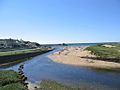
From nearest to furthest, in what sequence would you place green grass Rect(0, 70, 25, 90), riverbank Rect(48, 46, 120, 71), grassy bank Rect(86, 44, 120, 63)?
green grass Rect(0, 70, 25, 90) < riverbank Rect(48, 46, 120, 71) < grassy bank Rect(86, 44, 120, 63)

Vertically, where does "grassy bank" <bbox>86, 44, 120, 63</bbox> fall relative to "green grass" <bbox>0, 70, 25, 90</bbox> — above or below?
above

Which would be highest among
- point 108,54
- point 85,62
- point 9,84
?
point 108,54

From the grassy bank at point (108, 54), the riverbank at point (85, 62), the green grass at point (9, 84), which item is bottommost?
the riverbank at point (85, 62)

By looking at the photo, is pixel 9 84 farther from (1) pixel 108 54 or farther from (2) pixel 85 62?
(1) pixel 108 54

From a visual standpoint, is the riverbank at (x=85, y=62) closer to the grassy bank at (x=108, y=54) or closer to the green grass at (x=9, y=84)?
the grassy bank at (x=108, y=54)

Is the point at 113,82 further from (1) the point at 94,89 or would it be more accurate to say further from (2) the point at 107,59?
(2) the point at 107,59

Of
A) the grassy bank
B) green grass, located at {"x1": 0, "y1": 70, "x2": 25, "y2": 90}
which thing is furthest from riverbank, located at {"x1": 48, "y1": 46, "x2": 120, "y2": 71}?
green grass, located at {"x1": 0, "y1": 70, "x2": 25, "y2": 90}


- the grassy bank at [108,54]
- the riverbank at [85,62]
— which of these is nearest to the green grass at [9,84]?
the riverbank at [85,62]

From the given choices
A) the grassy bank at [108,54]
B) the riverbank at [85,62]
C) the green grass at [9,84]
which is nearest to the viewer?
the green grass at [9,84]

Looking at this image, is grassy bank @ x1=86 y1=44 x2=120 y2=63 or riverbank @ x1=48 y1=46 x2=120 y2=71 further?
grassy bank @ x1=86 y1=44 x2=120 y2=63

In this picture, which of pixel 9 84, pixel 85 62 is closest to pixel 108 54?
pixel 85 62

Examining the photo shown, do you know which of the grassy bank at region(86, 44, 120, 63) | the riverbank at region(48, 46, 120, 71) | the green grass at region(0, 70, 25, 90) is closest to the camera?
the green grass at region(0, 70, 25, 90)

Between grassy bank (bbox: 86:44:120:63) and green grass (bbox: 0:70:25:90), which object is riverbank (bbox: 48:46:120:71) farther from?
green grass (bbox: 0:70:25:90)

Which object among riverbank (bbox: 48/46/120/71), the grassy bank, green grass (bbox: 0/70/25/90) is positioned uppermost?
the grassy bank
